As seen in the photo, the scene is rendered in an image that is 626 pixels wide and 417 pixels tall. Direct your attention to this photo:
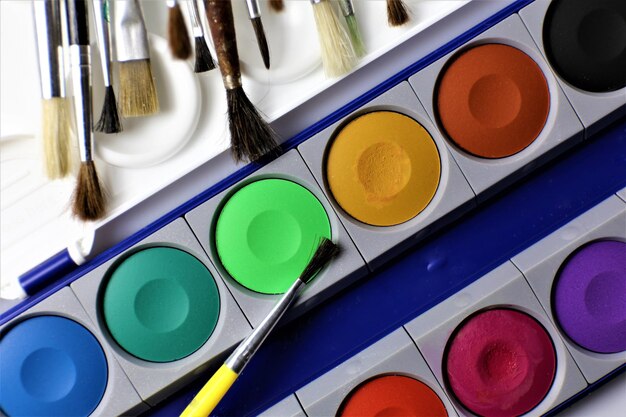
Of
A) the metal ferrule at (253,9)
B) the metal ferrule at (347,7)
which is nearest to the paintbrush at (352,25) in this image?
the metal ferrule at (347,7)

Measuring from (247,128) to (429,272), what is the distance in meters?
0.31

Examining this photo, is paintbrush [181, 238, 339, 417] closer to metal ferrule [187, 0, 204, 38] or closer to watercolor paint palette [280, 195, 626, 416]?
watercolor paint palette [280, 195, 626, 416]

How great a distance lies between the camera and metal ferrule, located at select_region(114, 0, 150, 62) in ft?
2.57

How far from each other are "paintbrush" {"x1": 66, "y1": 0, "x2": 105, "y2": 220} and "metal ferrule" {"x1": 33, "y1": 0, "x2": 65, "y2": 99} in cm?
2

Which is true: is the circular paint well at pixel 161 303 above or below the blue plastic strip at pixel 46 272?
below

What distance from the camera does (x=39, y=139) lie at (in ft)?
2.64

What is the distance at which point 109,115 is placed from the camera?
2.60 feet

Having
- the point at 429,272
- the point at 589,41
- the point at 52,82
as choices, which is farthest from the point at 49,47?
the point at 589,41

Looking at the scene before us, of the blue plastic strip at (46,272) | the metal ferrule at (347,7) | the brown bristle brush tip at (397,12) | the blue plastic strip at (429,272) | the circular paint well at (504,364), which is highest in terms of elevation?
the metal ferrule at (347,7)

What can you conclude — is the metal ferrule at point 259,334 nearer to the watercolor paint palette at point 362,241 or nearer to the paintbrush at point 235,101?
the watercolor paint palette at point 362,241

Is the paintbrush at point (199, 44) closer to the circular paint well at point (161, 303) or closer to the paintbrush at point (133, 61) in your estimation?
the paintbrush at point (133, 61)

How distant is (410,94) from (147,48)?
35 cm

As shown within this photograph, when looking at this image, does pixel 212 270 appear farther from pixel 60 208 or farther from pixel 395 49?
pixel 395 49

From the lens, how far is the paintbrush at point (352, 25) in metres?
0.80
